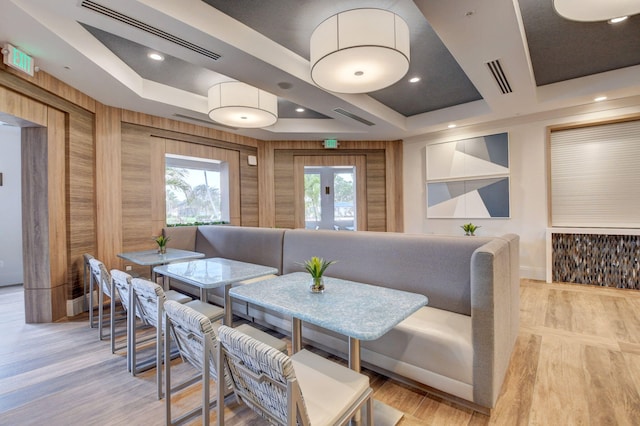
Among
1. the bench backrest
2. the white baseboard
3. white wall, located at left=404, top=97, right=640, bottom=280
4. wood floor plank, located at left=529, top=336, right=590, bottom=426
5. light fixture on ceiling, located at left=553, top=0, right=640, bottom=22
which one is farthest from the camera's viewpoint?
the white baseboard

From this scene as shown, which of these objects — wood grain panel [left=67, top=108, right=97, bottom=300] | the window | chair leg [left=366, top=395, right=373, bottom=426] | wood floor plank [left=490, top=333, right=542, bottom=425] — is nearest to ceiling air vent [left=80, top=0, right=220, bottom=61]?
wood grain panel [left=67, top=108, right=97, bottom=300]

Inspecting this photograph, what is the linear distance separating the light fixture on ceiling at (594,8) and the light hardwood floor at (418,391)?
2.75 m

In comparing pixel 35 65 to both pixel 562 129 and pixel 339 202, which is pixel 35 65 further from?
pixel 562 129

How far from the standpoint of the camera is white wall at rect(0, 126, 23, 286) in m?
4.91

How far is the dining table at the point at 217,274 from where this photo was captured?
225cm

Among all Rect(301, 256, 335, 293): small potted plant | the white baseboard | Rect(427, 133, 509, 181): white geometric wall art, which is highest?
Rect(427, 133, 509, 181): white geometric wall art

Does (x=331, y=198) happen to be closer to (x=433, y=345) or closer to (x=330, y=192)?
(x=330, y=192)

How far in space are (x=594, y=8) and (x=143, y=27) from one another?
3.54 metres

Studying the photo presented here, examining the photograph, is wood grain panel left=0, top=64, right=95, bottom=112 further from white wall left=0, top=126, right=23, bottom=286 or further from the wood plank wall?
white wall left=0, top=126, right=23, bottom=286

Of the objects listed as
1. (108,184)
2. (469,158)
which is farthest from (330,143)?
(108,184)

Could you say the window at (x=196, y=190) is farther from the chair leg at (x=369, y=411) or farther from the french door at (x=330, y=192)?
the chair leg at (x=369, y=411)

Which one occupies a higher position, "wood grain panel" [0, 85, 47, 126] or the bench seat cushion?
"wood grain panel" [0, 85, 47, 126]

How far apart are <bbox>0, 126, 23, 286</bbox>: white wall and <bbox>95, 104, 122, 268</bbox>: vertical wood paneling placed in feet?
7.92

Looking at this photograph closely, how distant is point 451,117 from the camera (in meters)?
5.16
